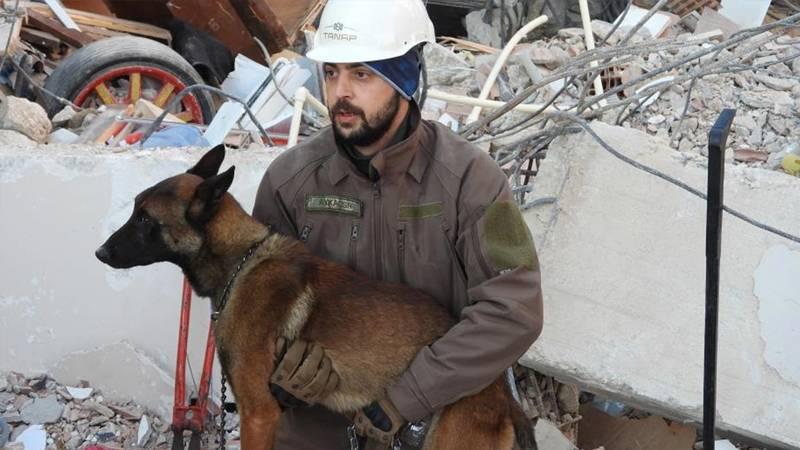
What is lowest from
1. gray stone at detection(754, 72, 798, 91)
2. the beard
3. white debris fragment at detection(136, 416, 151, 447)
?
white debris fragment at detection(136, 416, 151, 447)

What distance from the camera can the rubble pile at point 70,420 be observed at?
4.48m

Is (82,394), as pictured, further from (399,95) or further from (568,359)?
(399,95)

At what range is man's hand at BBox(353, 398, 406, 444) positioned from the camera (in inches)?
116

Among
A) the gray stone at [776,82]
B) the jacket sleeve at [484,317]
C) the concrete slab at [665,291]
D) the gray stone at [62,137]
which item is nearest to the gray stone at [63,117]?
the gray stone at [62,137]

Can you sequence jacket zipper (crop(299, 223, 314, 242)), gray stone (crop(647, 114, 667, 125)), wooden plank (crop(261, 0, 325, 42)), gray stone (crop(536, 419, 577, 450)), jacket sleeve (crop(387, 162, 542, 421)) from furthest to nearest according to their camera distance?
wooden plank (crop(261, 0, 325, 42)), gray stone (crop(647, 114, 667, 125)), gray stone (crop(536, 419, 577, 450)), jacket zipper (crop(299, 223, 314, 242)), jacket sleeve (crop(387, 162, 542, 421))

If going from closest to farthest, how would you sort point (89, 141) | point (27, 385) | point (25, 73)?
point (27, 385), point (89, 141), point (25, 73)

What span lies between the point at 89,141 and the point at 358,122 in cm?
341

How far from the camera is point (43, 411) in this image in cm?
456

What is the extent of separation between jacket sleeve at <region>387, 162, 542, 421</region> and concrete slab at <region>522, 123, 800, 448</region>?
1433 mm

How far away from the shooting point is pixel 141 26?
8336 mm

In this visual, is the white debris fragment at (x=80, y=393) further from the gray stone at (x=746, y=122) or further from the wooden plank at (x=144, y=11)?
the wooden plank at (x=144, y=11)

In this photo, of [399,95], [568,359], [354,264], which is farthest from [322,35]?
[568,359]

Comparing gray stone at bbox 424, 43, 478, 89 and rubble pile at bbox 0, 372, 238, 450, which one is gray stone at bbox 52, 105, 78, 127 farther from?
gray stone at bbox 424, 43, 478, 89

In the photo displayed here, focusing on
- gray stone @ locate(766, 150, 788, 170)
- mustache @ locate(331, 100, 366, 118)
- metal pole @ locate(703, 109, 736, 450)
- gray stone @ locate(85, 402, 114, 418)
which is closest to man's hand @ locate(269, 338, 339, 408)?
mustache @ locate(331, 100, 366, 118)
